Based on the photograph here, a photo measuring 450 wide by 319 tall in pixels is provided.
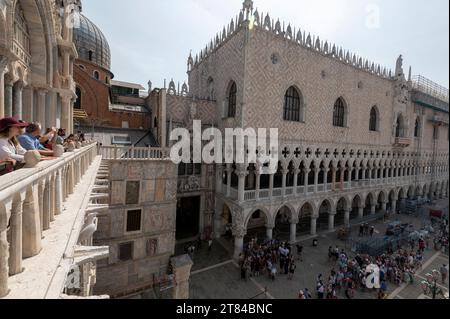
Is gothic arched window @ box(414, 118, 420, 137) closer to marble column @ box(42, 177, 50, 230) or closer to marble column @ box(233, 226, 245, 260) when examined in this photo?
marble column @ box(233, 226, 245, 260)

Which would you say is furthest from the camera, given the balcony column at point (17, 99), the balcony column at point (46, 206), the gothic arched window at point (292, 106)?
the gothic arched window at point (292, 106)

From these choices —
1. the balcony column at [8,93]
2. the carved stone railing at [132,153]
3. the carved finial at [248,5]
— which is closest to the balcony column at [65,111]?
the carved stone railing at [132,153]

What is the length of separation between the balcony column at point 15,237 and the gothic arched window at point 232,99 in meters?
13.9

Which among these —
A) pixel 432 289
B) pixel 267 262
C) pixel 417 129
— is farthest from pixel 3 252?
pixel 417 129

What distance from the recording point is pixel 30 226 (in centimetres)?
204

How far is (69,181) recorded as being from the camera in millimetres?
3955

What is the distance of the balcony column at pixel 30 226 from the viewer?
2.01m

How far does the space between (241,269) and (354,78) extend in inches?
685

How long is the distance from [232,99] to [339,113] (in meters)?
9.56

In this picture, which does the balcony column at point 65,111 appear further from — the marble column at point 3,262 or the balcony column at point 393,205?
the balcony column at point 393,205
